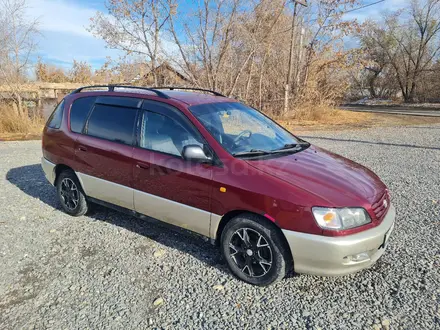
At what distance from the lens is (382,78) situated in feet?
140

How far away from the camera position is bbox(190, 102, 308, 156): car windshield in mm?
3334

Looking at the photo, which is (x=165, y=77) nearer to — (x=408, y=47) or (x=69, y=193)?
(x=69, y=193)

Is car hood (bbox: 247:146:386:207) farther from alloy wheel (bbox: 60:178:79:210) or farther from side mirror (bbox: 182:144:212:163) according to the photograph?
alloy wheel (bbox: 60:178:79:210)

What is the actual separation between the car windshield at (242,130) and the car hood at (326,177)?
266 millimetres

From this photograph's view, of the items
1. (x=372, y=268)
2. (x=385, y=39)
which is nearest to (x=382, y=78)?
(x=385, y=39)

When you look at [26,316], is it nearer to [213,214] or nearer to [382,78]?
[213,214]

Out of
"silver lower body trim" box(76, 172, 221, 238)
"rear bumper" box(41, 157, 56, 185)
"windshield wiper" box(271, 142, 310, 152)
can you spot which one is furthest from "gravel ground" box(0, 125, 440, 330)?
"windshield wiper" box(271, 142, 310, 152)

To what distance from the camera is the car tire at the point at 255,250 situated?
2.81 m

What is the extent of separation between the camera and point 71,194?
4539mm

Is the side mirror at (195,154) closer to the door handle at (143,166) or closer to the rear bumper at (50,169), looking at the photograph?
the door handle at (143,166)

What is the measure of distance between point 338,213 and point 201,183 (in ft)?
4.25

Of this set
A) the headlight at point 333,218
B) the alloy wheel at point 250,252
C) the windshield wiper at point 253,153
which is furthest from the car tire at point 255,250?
the windshield wiper at point 253,153

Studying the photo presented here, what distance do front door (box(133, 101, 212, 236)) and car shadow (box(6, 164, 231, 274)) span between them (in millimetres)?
191

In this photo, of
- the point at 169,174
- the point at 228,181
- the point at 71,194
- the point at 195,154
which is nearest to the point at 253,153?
the point at 228,181
